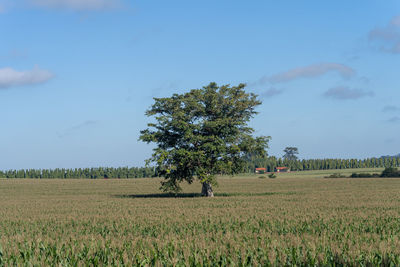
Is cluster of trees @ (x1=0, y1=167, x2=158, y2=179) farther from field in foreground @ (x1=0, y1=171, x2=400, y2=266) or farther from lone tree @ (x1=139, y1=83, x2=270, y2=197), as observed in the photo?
field in foreground @ (x1=0, y1=171, x2=400, y2=266)

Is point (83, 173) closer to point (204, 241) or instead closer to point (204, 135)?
point (204, 135)

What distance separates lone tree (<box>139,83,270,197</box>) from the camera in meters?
42.9

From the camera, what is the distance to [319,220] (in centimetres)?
2217

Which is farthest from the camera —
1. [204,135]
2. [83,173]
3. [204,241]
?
[83,173]

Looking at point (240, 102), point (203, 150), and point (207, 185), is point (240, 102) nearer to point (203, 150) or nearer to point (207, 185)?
point (203, 150)

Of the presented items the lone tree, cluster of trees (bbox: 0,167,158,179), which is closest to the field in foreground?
the lone tree

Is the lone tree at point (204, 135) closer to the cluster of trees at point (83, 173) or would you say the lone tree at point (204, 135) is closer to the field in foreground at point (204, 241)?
the field in foreground at point (204, 241)

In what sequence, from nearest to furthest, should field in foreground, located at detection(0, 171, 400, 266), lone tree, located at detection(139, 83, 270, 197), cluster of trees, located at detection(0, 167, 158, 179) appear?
field in foreground, located at detection(0, 171, 400, 266) < lone tree, located at detection(139, 83, 270, 197) < cluster of trees, located at detection(0, 167, 158, 179)

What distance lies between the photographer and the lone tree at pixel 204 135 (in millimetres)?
42906

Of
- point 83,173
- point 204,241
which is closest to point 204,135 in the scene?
point 204,241

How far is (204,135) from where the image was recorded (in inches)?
1774

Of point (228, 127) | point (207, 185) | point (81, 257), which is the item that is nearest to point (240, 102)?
point (228, 127)

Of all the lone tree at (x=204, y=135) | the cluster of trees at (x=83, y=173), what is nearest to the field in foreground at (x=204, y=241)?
the lone tree at (x=204, y=135)

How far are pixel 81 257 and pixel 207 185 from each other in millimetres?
35166
